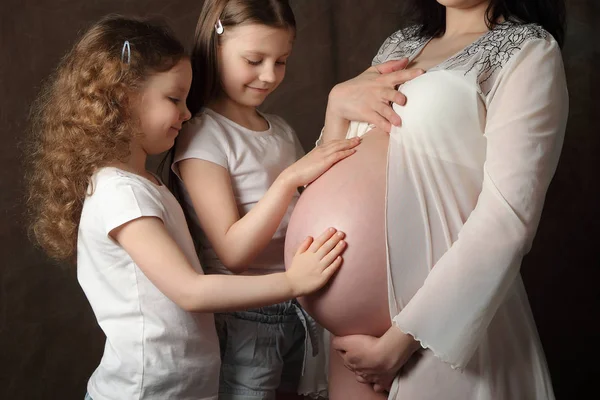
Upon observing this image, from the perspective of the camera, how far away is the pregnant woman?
49.8 inches

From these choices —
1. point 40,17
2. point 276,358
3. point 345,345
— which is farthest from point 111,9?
point 345,345

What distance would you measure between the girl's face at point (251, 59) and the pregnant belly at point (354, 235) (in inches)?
11.0

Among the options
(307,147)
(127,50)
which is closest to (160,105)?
(127,50)

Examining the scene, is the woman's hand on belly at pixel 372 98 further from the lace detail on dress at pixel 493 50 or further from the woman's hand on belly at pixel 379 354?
the woman's hand on belly at pixel 379 354

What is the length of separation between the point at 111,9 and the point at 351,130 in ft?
3.54

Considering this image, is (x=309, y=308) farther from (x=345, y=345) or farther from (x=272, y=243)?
(x=272, y=243)

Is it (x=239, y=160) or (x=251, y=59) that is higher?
(x=251, y=59)

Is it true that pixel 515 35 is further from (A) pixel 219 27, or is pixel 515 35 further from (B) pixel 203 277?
(B) pixel 203 277

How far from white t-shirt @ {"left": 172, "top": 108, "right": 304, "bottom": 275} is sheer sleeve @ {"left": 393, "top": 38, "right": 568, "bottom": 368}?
40 centimetres

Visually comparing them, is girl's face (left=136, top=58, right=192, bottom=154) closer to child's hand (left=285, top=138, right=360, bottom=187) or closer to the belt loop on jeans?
child's hand (left=285, top=138, right=360, bottom=187)

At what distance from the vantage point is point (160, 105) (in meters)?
1.42

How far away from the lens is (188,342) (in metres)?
1.40

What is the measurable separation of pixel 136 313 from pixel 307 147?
4.03 feet

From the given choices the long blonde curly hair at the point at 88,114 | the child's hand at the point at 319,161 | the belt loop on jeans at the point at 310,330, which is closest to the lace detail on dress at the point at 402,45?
the child's hand at the point at 319,161
